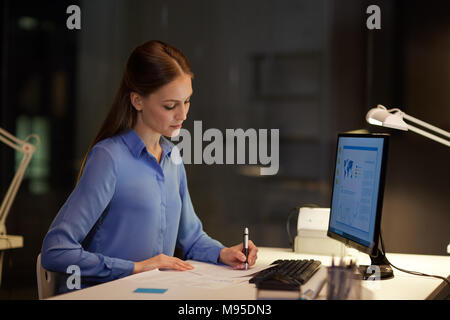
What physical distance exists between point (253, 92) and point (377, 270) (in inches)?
96.4

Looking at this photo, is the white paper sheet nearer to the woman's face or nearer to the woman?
the woman

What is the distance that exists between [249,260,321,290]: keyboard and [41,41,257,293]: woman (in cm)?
16

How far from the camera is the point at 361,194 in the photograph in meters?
1.80

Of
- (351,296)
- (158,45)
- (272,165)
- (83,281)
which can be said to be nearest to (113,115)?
(158,45)

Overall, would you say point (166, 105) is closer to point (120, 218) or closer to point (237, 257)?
point (120, 218)

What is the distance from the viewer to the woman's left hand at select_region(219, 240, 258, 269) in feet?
6.50

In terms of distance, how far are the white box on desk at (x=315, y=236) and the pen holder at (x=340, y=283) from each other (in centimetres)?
107

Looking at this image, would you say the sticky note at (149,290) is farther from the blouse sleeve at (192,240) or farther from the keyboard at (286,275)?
the blouse sleeve at (192,240)

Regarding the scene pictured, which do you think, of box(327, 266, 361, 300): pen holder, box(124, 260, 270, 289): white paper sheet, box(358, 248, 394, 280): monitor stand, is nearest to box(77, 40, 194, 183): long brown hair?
box(124, 260, 270, 289): white paper sheet

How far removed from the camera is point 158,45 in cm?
212

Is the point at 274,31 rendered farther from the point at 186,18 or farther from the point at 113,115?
the point at 113,115
